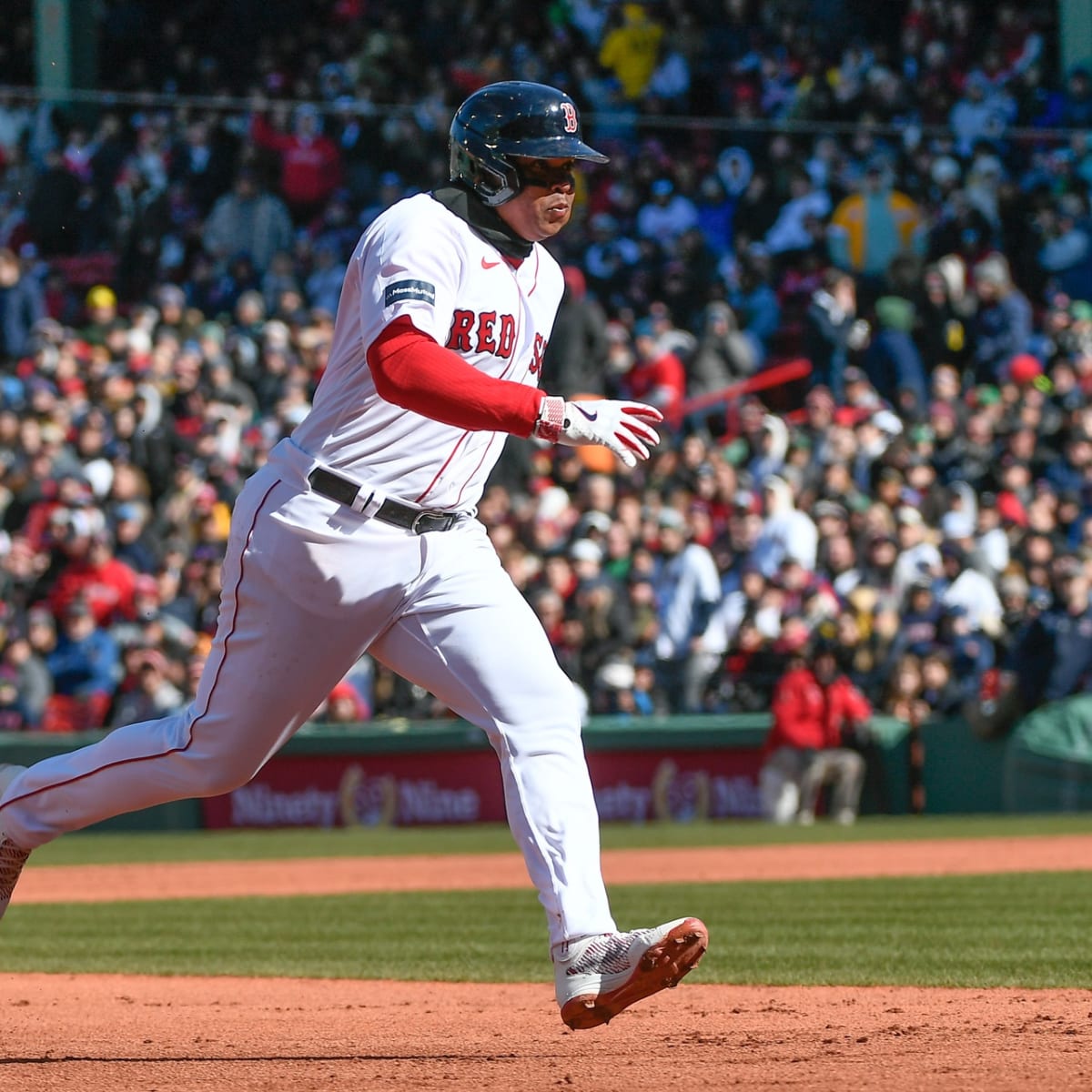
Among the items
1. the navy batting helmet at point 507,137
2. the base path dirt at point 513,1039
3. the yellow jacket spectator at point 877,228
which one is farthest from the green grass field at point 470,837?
the navy batting helmet at point 507,137

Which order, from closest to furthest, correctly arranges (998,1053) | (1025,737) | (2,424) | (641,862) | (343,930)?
(998,1053)
(343,930)
(641,862)
(1025,737)
(2,424)

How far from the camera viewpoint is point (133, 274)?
2050 centimetres

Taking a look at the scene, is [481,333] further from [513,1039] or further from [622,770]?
[622,770]

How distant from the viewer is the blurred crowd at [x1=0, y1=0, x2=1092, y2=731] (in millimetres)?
15688

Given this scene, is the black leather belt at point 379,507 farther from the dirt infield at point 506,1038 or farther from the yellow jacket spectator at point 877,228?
the yellow jacket spectator at point 877,228

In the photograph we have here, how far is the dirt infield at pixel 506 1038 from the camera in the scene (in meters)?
4.45

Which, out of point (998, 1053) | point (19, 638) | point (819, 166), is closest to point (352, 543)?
point (998, 1053)

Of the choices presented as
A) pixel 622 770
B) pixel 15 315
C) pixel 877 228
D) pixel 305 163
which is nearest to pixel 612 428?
pixel 622 770

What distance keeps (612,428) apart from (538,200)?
0.66 m

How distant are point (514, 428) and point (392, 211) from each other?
25.5 inches

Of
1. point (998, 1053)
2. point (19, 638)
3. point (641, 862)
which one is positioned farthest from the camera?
point (19, 638)

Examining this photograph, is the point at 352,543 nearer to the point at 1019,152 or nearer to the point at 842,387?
the point at 842,387

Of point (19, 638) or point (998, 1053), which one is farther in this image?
point (19, 638)

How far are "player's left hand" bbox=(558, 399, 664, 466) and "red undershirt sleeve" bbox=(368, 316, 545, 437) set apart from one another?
0.09m
